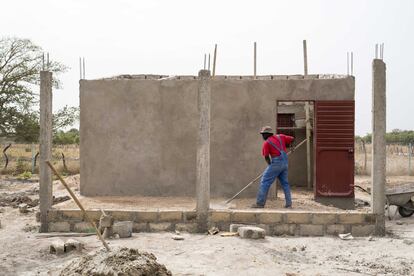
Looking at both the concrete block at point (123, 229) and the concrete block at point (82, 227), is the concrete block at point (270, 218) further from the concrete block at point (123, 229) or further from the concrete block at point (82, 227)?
the concrete block at point (82, 227)

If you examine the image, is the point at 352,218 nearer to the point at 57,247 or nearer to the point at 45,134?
the point at 57,247

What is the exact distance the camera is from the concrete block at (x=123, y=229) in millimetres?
7703

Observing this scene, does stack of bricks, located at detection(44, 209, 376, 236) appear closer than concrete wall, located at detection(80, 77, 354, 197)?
Yes

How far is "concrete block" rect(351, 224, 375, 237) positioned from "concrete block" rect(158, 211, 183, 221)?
108 inches

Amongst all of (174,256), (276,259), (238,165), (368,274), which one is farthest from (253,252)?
(238,165)

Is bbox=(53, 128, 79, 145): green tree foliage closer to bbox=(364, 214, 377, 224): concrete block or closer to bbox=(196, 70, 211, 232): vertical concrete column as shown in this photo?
bbox=(196, 70, 211, 232): vertical concrete column

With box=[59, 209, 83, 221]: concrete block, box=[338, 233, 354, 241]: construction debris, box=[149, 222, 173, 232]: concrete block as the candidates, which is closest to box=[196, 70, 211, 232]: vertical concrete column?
box=[149, 222, 173, 232]: concrete block

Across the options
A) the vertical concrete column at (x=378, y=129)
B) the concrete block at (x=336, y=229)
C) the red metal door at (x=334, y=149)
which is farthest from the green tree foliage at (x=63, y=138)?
the vertical concrete column at (x=378, y=129)

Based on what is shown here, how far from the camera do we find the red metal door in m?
10.8

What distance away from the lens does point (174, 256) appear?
6.68m

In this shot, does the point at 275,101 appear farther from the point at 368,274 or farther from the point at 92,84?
the point at 368,274

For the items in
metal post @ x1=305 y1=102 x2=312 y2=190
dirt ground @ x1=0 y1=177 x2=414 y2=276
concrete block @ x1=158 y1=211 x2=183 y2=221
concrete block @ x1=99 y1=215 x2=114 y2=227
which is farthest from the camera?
metal post @ x1=305 y1=102 x2=312 y2=190

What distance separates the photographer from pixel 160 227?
8227 millimetres

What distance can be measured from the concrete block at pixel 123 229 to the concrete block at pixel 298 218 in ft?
8.10
